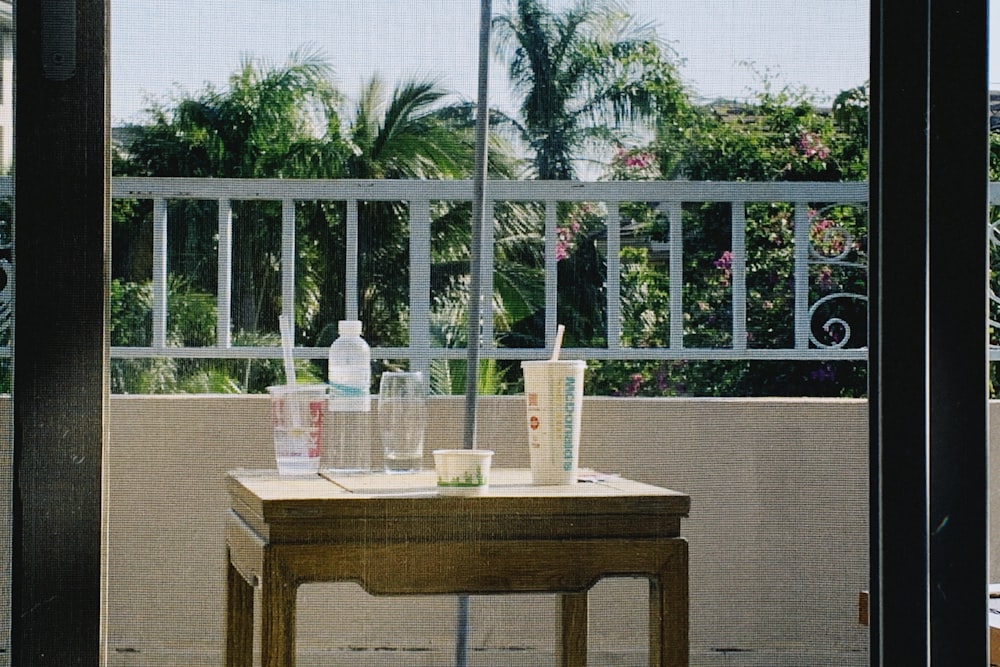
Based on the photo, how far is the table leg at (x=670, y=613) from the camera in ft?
4.21

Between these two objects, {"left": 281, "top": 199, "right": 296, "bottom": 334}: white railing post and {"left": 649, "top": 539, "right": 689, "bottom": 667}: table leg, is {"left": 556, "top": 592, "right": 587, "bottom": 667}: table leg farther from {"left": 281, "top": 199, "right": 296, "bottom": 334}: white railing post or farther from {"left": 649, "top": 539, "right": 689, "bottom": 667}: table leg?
{"left": 281, "top": 199, "right": 296, "bottom": 334}: white railing post

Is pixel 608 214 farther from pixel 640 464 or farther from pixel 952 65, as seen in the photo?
pixel 952 65

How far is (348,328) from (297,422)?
4.6 inches

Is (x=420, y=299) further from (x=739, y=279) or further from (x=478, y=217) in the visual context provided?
(x=739, y=279)

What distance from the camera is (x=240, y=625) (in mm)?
1264

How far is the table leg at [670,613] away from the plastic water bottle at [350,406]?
0.34 meters

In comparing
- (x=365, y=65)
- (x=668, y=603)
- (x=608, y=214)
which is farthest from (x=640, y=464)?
(x=365, y=65)

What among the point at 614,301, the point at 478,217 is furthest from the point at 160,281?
the point at 614,301

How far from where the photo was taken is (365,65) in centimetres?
133

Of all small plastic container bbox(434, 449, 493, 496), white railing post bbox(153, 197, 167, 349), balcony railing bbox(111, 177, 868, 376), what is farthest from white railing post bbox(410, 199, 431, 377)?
white railing post bbox(153, 197, 167, 349)

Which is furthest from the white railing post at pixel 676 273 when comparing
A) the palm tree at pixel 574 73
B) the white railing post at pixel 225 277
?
the white railing post at pixel 225 277

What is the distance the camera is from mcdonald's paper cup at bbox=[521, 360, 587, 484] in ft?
4.33

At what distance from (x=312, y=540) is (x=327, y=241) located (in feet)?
1.07

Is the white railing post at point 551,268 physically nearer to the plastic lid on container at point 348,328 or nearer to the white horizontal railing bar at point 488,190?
the white horizontal railing bar at point 488,190
